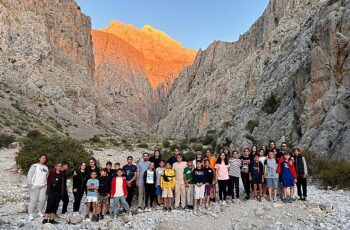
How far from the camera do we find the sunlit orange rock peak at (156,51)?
142m

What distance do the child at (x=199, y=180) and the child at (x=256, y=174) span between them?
1.56 metres

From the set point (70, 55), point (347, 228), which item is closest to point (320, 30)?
point (347, 228)

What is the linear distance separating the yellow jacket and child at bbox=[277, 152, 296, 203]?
331cm

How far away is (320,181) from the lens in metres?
16.0

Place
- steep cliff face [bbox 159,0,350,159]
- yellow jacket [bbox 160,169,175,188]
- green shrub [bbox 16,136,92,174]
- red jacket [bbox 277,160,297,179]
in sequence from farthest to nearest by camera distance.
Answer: steep cliff face [bbox 159,0,350,159] → green shrub [bbox 16,136,92,174] → red jacket [bbox 277,160,297,179] → yellow jacket [bbox 160,169,175,188]

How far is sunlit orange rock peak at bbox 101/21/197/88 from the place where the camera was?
467 feet

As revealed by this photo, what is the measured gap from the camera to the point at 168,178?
12.0m

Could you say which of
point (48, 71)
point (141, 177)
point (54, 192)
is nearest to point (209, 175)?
point (141, 177)

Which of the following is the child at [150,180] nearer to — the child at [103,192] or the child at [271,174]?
the child at [103,192]

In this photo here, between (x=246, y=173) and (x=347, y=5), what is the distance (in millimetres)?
15096

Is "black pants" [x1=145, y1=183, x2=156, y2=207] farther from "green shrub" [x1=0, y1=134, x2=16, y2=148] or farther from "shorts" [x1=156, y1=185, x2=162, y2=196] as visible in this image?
"green shrub" [x1=0, y1=134, x2=16, y2=148]

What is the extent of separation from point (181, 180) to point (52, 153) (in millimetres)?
8434

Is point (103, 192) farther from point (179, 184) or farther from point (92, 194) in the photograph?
point (179, 184)

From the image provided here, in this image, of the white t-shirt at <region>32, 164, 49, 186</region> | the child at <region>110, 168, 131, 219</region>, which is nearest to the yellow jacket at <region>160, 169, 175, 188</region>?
the child at <region>110, 168, 131, 219</region>
